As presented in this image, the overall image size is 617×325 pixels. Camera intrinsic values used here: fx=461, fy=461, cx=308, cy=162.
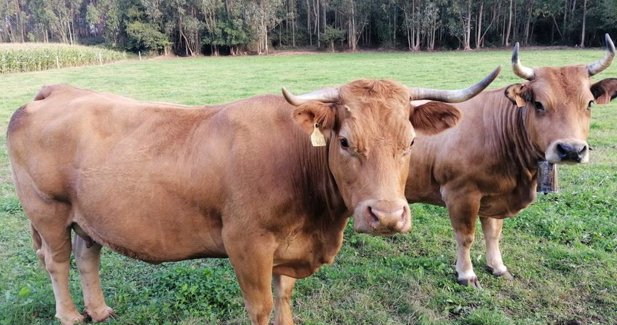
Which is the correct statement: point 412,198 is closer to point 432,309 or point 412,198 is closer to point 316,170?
point 432,309

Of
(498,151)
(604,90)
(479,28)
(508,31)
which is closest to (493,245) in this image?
(498,151)

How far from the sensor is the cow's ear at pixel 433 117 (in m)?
3.17

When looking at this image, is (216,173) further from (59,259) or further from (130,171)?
(59,259)

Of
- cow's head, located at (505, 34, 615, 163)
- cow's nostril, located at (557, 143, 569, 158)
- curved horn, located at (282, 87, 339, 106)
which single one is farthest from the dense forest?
curved horn, located at (282, 87, 339, 106)

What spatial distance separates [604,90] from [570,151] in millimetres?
1078

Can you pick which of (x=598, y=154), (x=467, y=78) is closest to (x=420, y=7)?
(x=467, y=78)

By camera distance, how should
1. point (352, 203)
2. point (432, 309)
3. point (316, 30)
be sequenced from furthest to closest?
point (316, 30), point (432, 309), point (352, 203)

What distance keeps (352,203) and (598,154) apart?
8489 mm

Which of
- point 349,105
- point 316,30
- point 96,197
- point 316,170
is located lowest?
point 96,197

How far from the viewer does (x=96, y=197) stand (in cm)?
364

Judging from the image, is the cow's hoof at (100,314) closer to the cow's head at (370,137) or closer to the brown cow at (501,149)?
the cow's head at (370,137)

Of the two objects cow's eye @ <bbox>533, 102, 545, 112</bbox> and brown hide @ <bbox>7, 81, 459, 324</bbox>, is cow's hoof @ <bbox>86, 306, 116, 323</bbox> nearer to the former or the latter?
brown hide @ <bbox>7, 81, 459, 324</bbox>

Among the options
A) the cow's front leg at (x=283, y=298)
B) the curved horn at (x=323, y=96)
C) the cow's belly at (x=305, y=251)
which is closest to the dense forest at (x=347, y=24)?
the cow's front leg at (x=283, y=298)

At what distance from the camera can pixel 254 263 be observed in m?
3.38
